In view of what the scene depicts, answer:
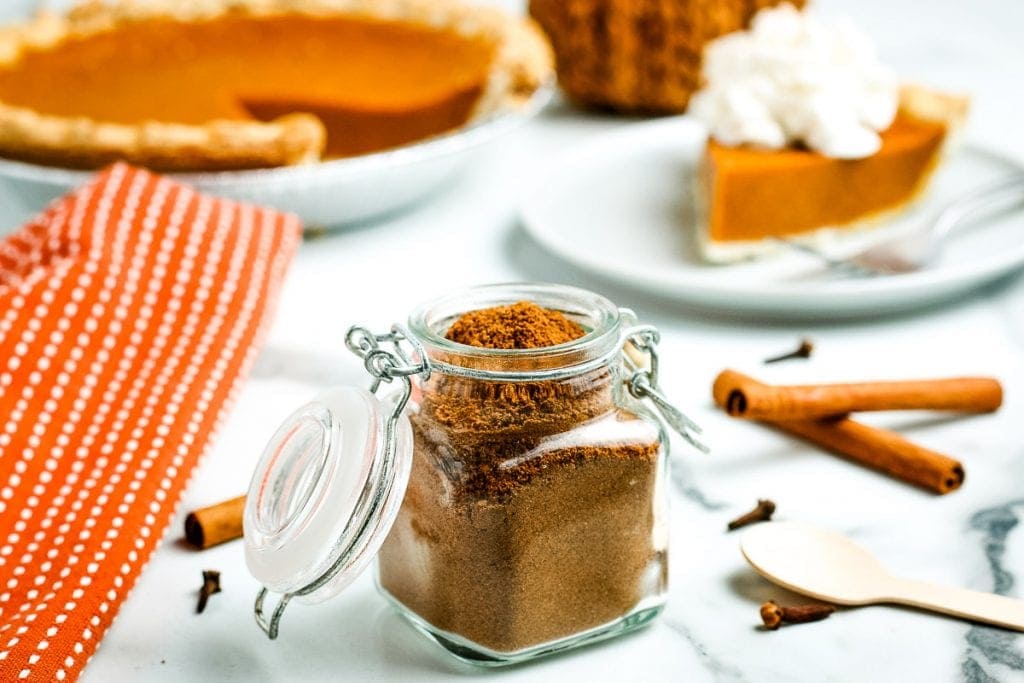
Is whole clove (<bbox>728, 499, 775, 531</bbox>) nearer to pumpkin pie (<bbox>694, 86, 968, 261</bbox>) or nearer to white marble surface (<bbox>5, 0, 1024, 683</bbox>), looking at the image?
white marble surface (<bbox>5, 0, 1024, 683</bbox>)

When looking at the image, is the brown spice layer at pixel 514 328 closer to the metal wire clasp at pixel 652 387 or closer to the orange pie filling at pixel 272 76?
the metal wire clasp at pixel 652 387

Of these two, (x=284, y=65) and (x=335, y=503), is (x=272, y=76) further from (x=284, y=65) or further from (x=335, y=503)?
(x=335, y=503)

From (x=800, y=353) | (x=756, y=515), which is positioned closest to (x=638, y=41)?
(x=800, y=353)

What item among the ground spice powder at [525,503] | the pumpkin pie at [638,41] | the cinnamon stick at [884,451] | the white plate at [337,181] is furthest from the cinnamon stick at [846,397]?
the pumpkin pie at [638,41]

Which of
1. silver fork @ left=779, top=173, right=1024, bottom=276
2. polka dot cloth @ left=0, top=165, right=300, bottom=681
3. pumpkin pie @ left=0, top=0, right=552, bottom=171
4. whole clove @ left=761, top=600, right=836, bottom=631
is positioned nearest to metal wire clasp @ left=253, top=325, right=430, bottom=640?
polka dot cloth @ left=0, top=165, right=300, bottom=681

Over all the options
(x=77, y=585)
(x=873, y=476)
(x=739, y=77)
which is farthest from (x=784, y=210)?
(x=77, y=585)

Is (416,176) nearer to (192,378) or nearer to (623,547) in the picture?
(192,378)
